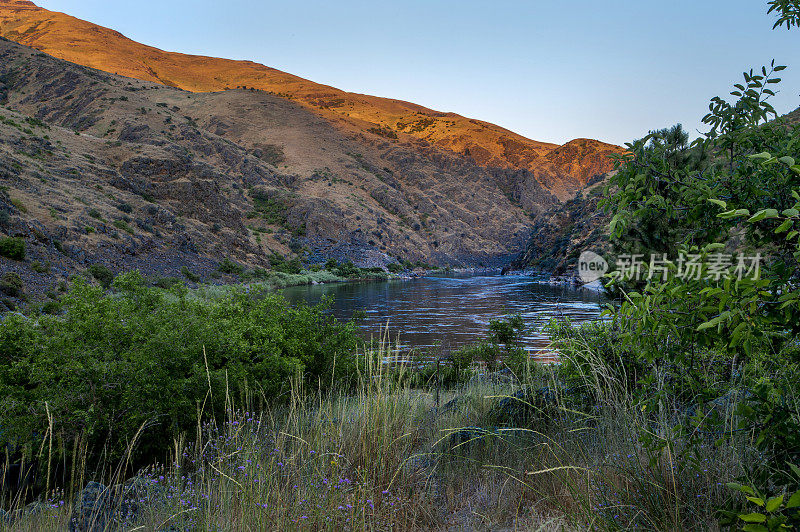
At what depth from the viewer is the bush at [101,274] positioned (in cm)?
2446

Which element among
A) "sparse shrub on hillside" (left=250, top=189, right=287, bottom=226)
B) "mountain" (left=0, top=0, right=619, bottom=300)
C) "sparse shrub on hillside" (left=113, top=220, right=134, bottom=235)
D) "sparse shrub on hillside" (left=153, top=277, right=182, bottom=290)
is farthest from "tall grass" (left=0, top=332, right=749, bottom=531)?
"sparse shrub on hillside" (left=250, top=189, right=287, bottom=226)

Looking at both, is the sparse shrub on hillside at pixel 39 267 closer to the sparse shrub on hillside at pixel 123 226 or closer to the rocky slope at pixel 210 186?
the rocky slope at pixel 210 186

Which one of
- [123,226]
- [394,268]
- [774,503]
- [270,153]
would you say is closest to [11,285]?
[123,226]

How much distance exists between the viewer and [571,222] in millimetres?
68812

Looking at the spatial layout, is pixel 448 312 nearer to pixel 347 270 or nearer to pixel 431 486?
pixel 431 486

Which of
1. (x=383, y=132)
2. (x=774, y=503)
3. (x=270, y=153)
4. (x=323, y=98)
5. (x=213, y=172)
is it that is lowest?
(x=774, y=503)

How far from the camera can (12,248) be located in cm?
2028

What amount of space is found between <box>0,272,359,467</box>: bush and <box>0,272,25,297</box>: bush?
16.7m

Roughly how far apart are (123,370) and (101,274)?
2536 centimetres

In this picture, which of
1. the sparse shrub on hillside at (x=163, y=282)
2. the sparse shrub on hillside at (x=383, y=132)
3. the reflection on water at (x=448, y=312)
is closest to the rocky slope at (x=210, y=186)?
the sparse shrub on hillside at (x=163, y=282)

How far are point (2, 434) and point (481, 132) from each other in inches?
6151


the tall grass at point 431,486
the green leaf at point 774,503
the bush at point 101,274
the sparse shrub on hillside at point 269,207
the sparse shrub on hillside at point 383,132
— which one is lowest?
the bush at point 101,274

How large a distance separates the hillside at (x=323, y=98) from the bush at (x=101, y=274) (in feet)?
284

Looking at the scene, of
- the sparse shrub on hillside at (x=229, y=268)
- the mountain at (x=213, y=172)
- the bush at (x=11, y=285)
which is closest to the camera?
the bush at (x=11, y=285)
